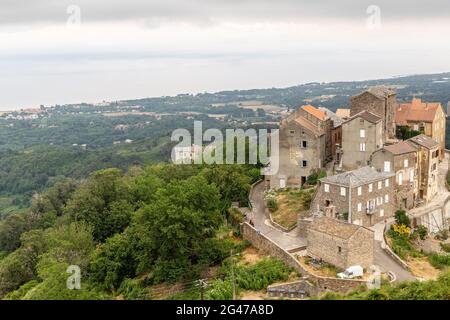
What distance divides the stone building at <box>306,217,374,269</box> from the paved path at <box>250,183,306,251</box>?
2714 mm

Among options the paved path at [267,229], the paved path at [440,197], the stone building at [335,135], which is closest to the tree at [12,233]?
the paved path at [267,229]

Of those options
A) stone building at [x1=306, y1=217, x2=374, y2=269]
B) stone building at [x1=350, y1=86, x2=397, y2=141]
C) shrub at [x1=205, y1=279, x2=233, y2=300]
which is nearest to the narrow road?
stone building at [x1=306, y1=217, x2=374, y2=269]

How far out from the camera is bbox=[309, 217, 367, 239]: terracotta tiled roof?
32.5 metres

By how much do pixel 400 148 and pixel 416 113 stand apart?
11.2m

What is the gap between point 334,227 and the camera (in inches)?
1314

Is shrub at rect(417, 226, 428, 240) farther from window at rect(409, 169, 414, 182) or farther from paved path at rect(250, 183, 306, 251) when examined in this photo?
paved path at rect(250, 183, 306, 251)

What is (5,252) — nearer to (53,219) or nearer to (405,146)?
(53,219)

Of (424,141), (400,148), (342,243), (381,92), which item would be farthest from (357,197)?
(381,92)

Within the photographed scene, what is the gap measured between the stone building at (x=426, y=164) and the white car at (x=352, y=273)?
1749cm

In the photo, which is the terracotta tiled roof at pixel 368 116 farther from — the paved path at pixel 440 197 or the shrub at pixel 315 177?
the paved path at pixel 440 197

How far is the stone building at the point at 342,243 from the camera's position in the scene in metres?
32.2

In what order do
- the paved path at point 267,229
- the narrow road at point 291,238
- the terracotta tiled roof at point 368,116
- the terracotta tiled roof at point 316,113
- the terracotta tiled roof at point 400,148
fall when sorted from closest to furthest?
1. the narrow road at point 291,238
2. the paved path at point 267,229
3. the terracotta tiled roof at point 400,148
4. the terracotta tiled roof at point 368,116
5. the terracotta tiled roof at point 316,113
